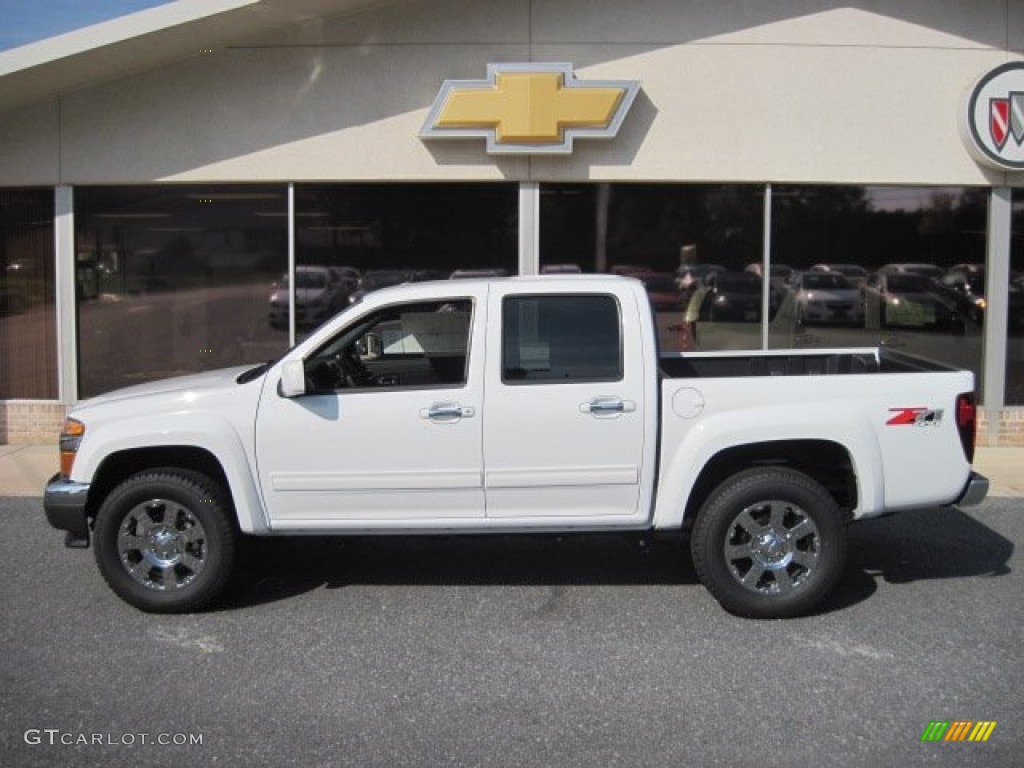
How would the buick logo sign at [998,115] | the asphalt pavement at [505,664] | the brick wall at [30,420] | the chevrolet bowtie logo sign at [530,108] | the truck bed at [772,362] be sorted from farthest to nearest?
the brick wall at [30,420]
the buick logo sign at [998,115]
the chevrolet bowtie logo sign at [530,108]
the truck bed at [772,362]
the asphalt pavement at [505,664]

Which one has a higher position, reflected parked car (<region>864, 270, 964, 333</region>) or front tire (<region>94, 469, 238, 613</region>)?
reflected parked car (<region>864, 270, 964, 333</region>)

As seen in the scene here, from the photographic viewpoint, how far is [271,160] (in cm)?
1159

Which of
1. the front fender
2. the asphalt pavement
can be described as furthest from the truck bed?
the front fender

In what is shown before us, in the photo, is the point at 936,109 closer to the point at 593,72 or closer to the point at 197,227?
the point at 593,72

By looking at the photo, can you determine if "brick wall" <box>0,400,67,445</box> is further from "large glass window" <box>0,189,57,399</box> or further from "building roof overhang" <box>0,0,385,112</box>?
"building roof overhang" <box>0,0,385,112</box>

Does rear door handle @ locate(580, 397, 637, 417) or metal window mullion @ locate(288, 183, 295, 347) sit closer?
rear door handle @ locate(580, 397, 637, 417)

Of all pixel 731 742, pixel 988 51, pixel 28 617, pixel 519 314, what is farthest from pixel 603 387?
pixel 988 51

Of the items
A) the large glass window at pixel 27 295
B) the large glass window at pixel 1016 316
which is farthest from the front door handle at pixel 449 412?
the large glass window at pixel 1016 316

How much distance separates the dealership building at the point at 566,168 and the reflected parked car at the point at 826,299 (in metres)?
0.03

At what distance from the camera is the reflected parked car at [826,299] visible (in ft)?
38.8

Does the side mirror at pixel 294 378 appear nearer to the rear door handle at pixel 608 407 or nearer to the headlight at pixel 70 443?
the headlight at pixel 70 443

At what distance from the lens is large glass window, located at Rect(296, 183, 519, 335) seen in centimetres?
1165

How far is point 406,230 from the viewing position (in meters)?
11.7

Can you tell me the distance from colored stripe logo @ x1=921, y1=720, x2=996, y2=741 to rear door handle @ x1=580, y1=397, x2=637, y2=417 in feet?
7.17
